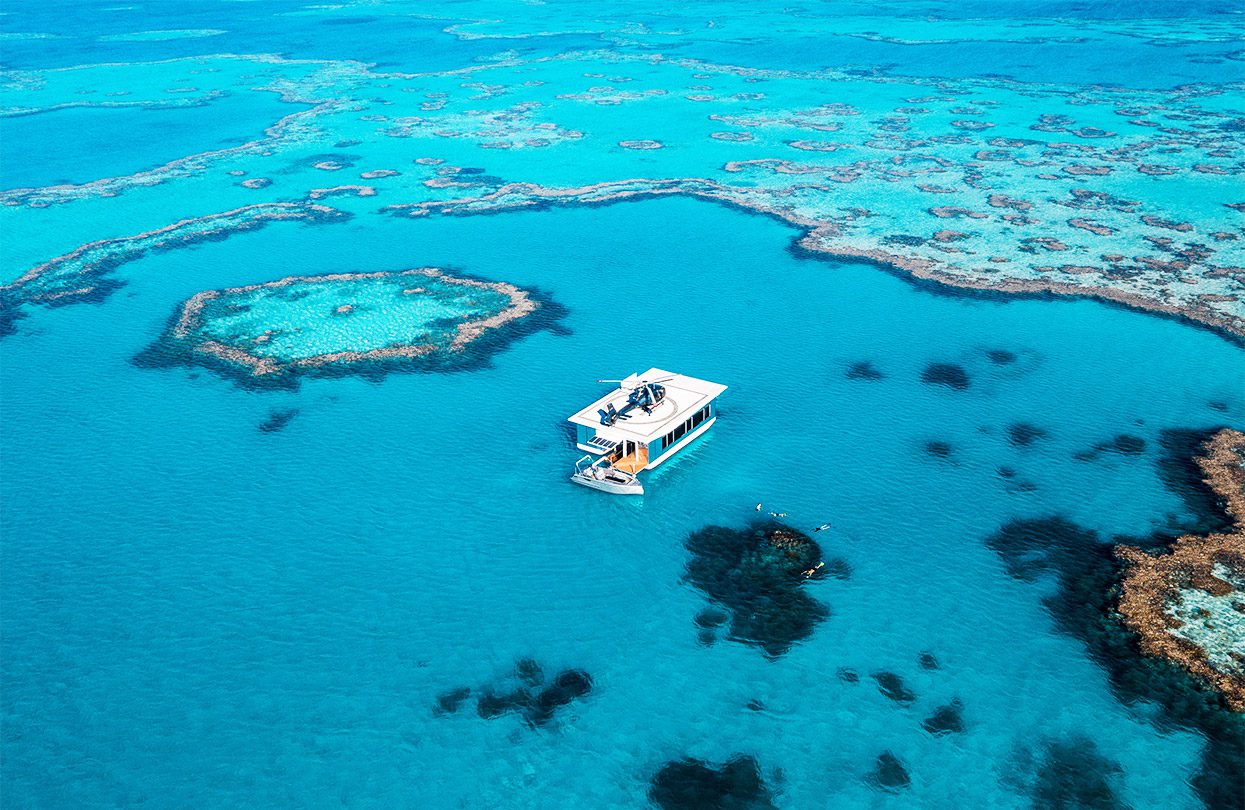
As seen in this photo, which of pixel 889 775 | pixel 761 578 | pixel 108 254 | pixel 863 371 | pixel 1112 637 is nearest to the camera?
pixel 889 775

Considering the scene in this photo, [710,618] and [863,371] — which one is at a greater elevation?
[863,371]

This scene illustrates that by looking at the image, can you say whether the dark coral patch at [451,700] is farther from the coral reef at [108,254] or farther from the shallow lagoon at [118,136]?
the shallow lagoon at [118,136]

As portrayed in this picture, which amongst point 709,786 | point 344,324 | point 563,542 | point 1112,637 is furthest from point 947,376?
point 344,324

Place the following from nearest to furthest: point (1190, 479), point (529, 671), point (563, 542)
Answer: point (529, 671), point (563, 542), point (1190, 479)

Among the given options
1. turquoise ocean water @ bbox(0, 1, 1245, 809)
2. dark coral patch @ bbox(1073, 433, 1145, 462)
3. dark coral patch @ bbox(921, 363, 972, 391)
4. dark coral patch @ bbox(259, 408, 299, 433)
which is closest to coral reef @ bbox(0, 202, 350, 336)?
turquoise ocean water @ bbox(0, 1, 1245, 809)

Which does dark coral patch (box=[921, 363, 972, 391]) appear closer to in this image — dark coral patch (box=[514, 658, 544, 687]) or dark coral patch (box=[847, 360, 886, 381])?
dark coral patch (box=[847, 360, 886, 381])

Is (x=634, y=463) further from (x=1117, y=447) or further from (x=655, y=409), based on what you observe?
(x=1117, y=447)
